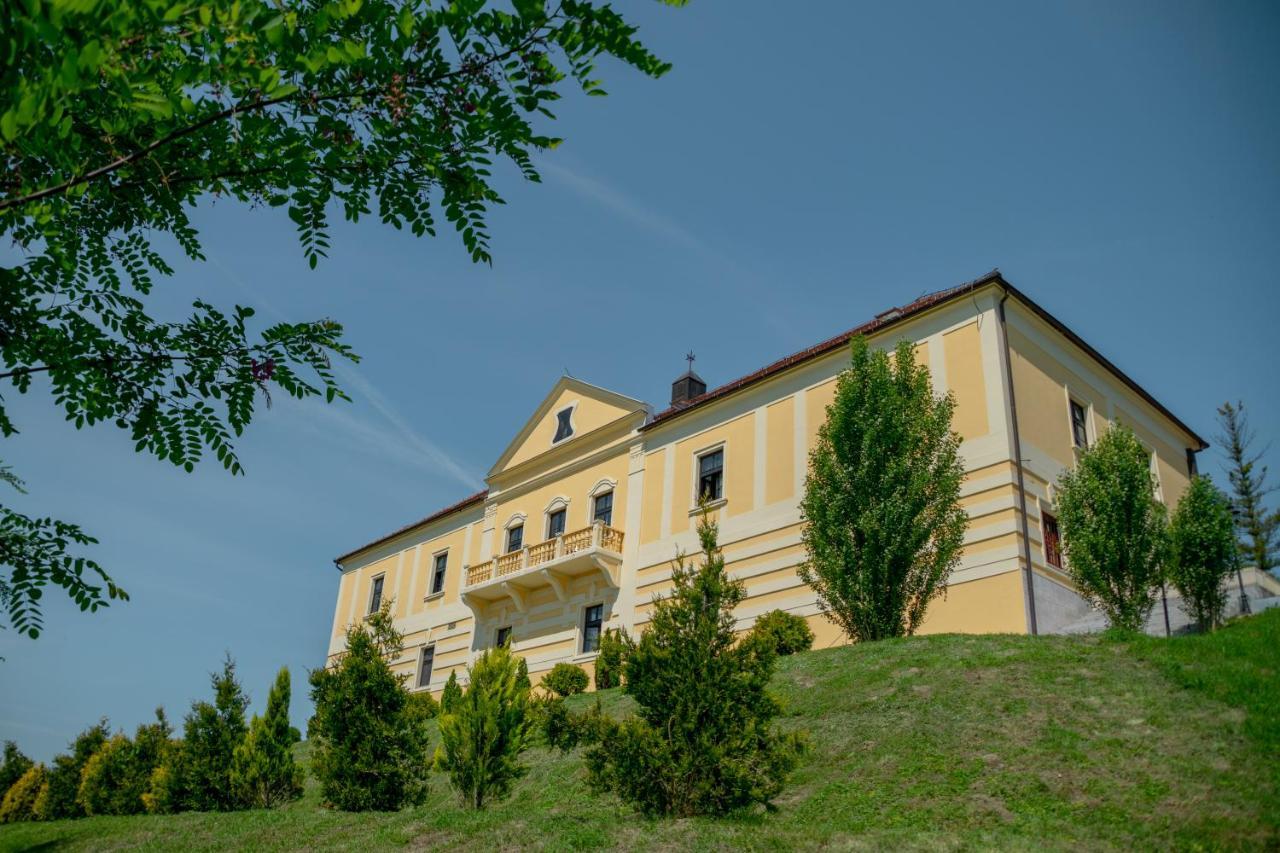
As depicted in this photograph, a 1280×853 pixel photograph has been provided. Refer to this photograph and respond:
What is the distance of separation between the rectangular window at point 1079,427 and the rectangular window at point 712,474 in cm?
921

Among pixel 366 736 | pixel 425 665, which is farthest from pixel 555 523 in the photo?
pixel 366 736

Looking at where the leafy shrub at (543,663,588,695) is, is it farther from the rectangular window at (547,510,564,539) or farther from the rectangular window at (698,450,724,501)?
the rectangular window at (547,510,564,539)

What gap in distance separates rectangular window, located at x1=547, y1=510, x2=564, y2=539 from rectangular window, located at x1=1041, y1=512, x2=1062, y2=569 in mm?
15805

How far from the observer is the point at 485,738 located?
Answer: 12.1 metres

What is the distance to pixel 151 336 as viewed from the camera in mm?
5699

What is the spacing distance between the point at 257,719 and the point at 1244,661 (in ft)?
50.8

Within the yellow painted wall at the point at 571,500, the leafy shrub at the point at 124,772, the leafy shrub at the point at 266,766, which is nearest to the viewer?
the leafy shrub at the point at 266,766

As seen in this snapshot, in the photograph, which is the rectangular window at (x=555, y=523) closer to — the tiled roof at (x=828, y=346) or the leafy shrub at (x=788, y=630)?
the tiled roof at (x=828, y=346)

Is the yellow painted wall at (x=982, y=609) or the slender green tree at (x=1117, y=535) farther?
the yellow painted wall at (x=982, y=609)

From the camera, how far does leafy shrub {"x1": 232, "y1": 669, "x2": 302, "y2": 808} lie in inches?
643

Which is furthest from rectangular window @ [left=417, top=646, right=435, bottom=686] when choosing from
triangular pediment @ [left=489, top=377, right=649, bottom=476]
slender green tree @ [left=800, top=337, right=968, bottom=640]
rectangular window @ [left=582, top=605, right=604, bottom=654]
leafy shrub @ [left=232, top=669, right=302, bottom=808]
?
slender green tree @ [left=800, top=337, right=968, bottom=640]

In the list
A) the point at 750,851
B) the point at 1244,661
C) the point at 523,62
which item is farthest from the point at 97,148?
the point at 1244,661

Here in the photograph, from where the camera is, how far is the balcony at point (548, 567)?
92.5 ft

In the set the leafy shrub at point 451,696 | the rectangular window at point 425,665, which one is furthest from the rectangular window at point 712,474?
the rectangular window at point 425,665
